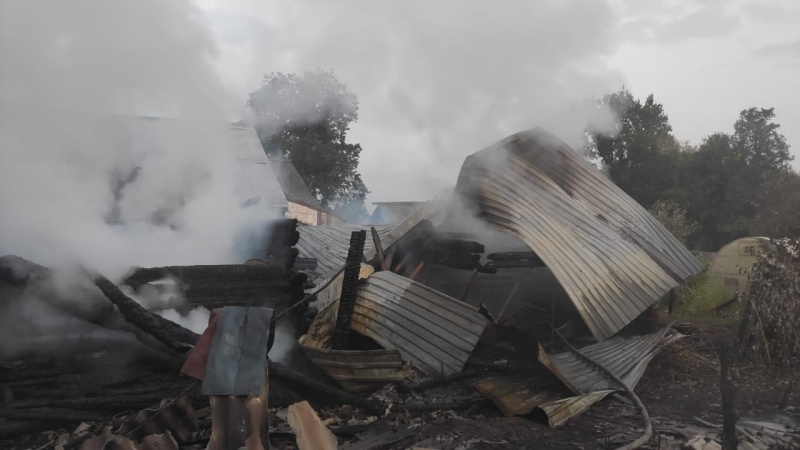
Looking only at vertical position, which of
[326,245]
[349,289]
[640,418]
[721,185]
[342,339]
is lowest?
[640,418]

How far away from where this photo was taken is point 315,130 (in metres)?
33.0

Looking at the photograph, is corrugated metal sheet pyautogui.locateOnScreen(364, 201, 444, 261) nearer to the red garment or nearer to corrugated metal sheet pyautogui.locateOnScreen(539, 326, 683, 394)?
corrugated metal sheet pyautogui.locateOnScreen(539, 326, 683, 394)

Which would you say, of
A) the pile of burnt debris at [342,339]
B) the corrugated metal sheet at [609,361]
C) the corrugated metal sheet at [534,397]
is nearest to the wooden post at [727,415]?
the pile of burnt debris at [342,339]

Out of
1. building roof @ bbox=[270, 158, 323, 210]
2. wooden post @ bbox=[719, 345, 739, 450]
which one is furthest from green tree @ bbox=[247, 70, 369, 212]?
wooden post @ bbox=[719, 345, 739, 450]

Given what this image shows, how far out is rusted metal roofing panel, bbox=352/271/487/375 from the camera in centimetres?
693

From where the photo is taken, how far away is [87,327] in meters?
5.98

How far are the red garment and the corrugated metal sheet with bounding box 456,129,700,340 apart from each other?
520cm

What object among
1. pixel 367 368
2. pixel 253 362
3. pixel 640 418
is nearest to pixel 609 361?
pixel 640 418

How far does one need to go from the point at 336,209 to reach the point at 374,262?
32613 mm

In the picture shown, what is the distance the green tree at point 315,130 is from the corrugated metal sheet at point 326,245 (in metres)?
2.76

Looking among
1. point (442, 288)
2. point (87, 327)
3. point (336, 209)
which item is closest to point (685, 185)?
point (336, 209)

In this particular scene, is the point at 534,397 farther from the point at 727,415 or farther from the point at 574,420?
the point at 727,415

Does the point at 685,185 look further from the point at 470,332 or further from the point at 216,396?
the point at 216,396

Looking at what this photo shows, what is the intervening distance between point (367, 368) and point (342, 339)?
0.72 m
